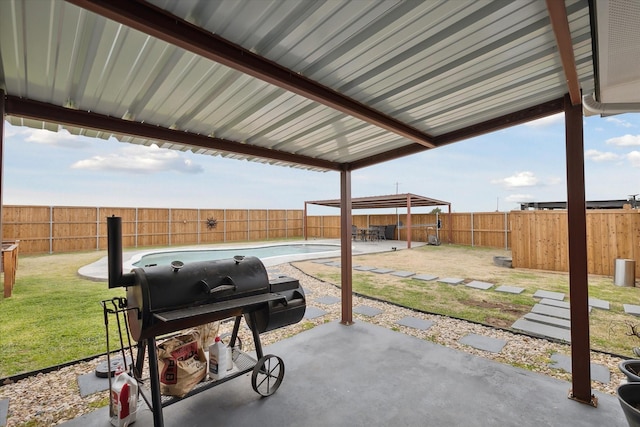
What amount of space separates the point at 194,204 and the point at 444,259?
1214 cm

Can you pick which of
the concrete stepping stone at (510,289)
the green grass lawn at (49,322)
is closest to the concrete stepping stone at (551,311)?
the concrete stepping stone at (510,289)

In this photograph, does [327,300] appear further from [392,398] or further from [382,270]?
[382,270]

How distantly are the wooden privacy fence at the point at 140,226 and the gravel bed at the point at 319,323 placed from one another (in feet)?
27.0

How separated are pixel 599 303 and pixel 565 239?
11.3ft

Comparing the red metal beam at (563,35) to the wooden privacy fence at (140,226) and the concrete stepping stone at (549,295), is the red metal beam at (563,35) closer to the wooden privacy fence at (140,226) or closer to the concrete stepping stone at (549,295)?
the concrete stepping stone at (549,295)

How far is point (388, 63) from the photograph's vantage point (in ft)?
5.69

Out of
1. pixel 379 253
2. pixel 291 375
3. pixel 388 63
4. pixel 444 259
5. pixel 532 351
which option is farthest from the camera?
pixel 379 253

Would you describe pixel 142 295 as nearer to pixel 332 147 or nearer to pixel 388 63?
pixel 388 63

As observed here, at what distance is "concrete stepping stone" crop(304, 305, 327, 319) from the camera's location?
430cm

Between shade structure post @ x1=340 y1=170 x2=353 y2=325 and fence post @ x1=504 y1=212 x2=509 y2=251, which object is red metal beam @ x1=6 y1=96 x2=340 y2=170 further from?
fence post @ x1=504 y1=212 x2=509 y2=251

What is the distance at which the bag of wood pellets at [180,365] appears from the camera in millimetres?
2084

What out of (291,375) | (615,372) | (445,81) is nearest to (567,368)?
(615,372)

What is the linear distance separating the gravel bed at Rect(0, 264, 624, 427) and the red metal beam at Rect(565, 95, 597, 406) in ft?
1.42

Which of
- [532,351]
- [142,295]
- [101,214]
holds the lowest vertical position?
[532,351]
